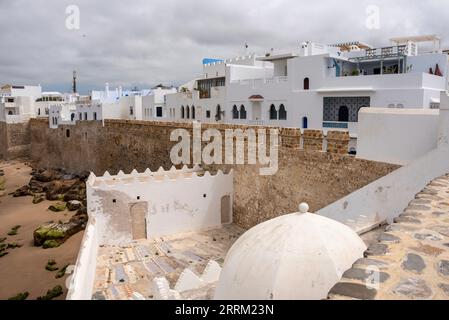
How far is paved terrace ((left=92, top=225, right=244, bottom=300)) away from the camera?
936cm

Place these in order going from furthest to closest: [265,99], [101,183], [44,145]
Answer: [44,145]
[265,99]
[101,183]

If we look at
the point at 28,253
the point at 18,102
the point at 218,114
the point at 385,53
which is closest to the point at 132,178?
the point at 28,253

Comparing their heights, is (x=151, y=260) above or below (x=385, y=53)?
below

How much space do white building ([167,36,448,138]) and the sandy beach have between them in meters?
11.7

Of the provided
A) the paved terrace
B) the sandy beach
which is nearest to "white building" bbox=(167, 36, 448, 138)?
the paved terrace

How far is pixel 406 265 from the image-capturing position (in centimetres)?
310

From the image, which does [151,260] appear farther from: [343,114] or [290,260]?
[343,114]

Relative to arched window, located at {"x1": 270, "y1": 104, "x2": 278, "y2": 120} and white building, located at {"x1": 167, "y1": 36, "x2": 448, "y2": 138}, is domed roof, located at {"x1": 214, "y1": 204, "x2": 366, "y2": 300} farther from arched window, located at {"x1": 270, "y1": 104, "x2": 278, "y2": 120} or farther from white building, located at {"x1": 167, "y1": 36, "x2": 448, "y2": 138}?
arched window, located at {"x1": 270, "y1": 104, "x2": 278, "y2": 120}

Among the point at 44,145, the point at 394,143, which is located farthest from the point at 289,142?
the point at 44,145

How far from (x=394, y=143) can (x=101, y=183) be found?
8.82 metres

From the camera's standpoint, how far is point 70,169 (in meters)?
30.8

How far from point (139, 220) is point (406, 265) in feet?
33.7

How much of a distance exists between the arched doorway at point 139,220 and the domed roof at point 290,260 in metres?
7.88
